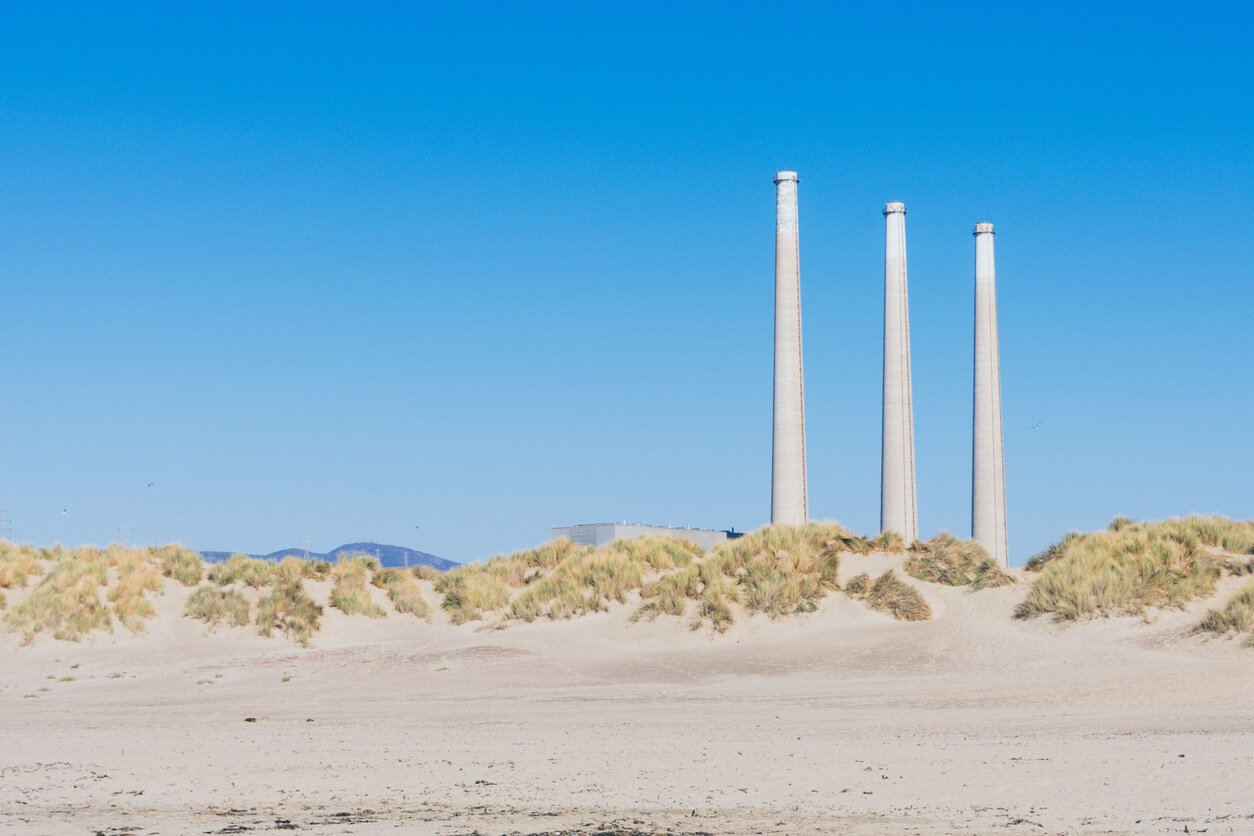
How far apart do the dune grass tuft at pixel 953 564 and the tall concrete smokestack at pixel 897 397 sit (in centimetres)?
2579

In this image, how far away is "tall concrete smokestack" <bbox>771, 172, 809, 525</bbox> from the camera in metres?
54.8

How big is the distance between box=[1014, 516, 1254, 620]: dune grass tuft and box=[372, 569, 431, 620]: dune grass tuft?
13.4 meters

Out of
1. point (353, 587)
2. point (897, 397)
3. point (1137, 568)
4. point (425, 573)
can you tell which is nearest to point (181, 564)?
point (353, 587)

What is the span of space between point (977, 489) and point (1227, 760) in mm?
48544

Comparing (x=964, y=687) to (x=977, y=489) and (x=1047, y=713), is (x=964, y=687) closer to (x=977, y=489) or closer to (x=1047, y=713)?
(x=1047, y=713)

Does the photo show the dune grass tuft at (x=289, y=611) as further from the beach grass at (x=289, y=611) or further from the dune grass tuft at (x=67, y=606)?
the dune grass tuft at (x=67, y=606)

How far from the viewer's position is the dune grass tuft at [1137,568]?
83.0ft

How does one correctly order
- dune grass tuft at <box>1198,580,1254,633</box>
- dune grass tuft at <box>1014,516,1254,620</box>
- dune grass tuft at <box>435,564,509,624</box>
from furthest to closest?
dune grass tuft at <box>435,564,509,624</box> → dune grass tuft at <box>1014,516,1254,620</box> → dune grass tuft at <box>1198,580,1254,633</box>

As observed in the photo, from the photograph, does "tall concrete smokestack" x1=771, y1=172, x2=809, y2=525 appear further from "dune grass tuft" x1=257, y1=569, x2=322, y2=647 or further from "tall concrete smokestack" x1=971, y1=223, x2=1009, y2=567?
"dune grass tuft" x1=257, y1=569, x2=322, y2=647

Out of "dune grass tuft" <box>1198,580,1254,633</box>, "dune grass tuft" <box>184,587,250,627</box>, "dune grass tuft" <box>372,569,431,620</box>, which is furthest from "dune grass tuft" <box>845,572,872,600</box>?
"dune grass tuft" <box>184,587,250,627</box>

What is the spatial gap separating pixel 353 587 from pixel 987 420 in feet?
112

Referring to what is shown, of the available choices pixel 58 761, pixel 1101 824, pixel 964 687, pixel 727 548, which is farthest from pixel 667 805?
pixel 727 548

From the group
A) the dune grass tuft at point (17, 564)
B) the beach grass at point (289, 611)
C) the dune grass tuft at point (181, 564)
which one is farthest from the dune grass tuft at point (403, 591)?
the dune grass tuft at point (17, 564)

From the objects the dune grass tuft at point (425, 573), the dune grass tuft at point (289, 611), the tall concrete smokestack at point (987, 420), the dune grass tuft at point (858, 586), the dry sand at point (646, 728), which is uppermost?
the tall concrete smokestack at point (987, 420)
